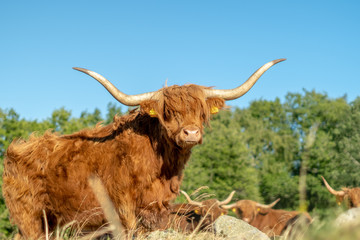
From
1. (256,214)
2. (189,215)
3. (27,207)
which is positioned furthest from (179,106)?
(256,214)

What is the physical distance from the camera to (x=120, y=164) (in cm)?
433

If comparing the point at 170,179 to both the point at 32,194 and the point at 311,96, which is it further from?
the point at 311,96

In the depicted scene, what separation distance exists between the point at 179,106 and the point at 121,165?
0.99m

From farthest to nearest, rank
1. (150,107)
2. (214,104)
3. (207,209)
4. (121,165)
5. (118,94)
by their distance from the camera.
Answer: (207,209) < (214,104) < (118,94) < (150,107) < (121,165)

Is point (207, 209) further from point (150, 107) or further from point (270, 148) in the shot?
point (270, 148)

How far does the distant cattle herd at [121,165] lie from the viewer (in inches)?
A: 167

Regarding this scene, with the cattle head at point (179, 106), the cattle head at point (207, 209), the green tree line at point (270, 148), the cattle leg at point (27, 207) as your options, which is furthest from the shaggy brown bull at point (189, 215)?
the green tree line at point (270, 148)

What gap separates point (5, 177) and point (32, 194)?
20.9 inches

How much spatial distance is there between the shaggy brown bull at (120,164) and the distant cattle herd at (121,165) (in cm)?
1

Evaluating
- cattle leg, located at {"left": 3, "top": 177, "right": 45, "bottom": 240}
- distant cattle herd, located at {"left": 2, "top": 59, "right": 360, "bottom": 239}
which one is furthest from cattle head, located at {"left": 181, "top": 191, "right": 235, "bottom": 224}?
cattle leg, located at {"left": 3, "top": 177, "right": 45, "bottom": 240}

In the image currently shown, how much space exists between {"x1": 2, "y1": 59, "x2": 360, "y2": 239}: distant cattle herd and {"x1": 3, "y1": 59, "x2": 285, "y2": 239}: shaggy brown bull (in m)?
0.01

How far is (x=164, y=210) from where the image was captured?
13.9 ft

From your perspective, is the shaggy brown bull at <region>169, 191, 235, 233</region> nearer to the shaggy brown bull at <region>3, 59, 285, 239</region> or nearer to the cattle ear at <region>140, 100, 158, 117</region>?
the shaggy brown bull at <region>3, 59, 285, 239</region>

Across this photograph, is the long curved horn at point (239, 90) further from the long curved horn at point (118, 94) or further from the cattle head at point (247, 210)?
the cattle head at point (247, 210)
